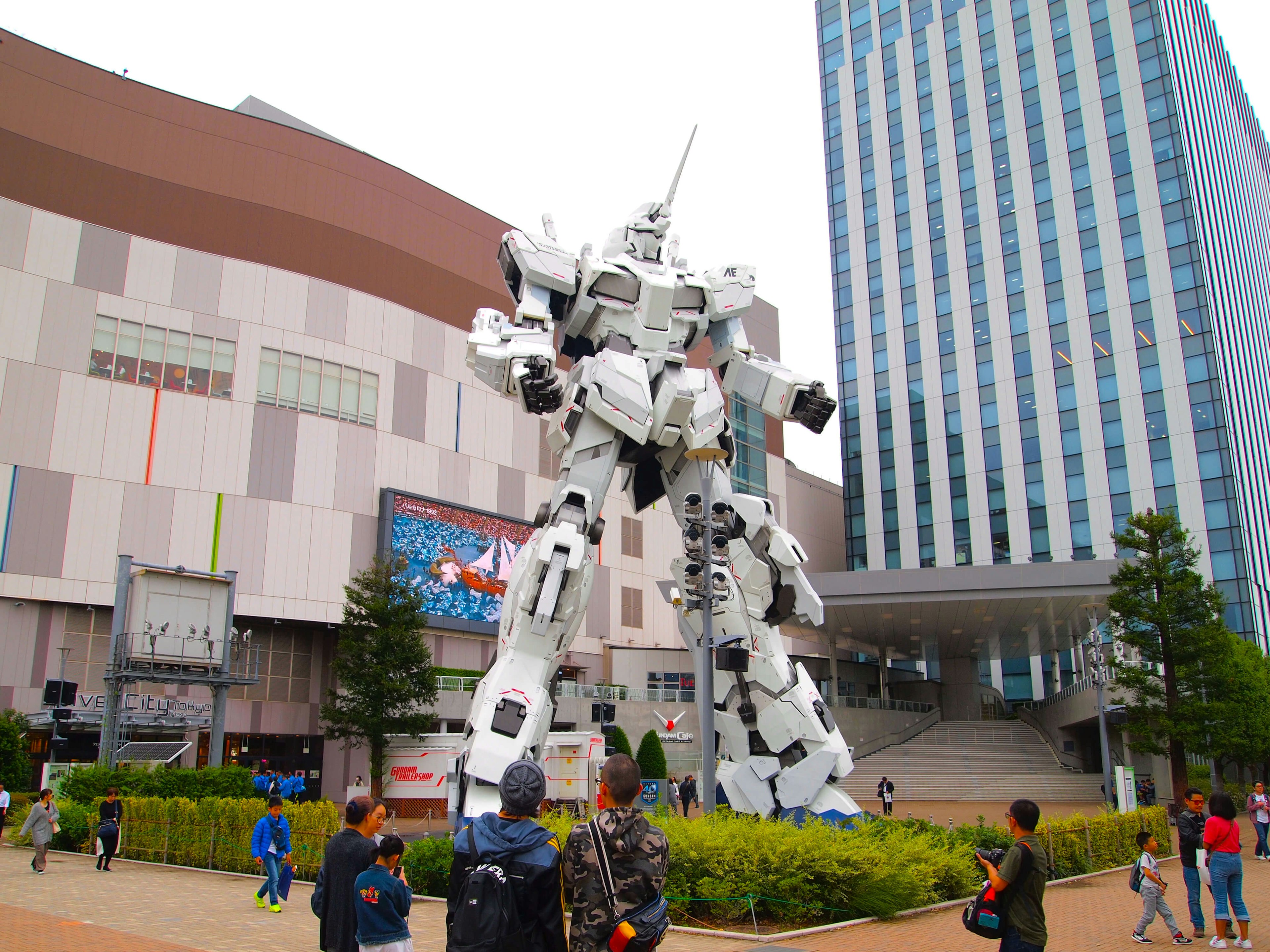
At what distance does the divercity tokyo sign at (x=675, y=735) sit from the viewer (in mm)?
34562

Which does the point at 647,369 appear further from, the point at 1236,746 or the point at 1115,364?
the point at 1115,364

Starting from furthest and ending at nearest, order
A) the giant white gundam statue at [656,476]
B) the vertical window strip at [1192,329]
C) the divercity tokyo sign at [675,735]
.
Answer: the vertical window strip at [1192,329] → the divercity tokyo sign at [675,735] → the giant white gundam statue at [656,476]

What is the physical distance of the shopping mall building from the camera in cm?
2939

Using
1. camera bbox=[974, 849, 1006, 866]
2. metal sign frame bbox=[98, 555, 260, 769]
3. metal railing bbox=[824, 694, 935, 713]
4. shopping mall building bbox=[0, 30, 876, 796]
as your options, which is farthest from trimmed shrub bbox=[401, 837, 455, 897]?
metal railing bbox=[824, 694, 935, 713]

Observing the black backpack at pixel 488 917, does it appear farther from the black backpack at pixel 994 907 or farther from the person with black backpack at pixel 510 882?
the black backpack at pixel 994 907

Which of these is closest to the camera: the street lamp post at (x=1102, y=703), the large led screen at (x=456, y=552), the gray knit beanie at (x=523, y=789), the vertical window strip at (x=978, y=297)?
the gray knit beanie at (x=523, y=789)

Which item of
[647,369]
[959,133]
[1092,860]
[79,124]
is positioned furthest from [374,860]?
[959,133]

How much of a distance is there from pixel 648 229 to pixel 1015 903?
29.6 ft

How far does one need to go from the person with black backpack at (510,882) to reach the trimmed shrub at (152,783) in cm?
1459

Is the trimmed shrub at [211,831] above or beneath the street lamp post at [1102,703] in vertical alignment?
beneath

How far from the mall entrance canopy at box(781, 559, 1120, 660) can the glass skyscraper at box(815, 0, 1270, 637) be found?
352 inches

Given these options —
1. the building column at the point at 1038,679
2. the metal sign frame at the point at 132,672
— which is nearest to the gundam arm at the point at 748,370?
the metal sign frame at the point at 132,672

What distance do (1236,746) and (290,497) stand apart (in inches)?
1164

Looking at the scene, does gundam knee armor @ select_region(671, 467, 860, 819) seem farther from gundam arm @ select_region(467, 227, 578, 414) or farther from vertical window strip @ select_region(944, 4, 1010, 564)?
vertical window strip @ select_region(944, 4, 1010, 564)
